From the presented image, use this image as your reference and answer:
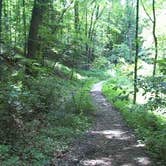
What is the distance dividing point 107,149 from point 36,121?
244 centimetres

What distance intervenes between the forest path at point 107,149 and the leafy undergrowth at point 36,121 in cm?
32

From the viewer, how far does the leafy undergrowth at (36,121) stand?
799cm

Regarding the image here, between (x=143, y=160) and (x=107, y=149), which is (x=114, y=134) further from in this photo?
(x=143, y=160)

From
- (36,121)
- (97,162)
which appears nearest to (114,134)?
(36,121)

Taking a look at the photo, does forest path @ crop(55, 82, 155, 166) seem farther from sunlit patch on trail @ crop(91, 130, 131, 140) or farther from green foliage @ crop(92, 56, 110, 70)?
green foliage @ crop(92, 56, 110, 70)

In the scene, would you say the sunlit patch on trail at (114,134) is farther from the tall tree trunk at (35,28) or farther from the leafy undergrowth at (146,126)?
the tall tree trunk at (35,28)

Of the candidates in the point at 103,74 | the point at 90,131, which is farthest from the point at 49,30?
the point at 103,74

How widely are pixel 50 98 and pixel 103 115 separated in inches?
116

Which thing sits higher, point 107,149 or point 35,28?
point 35,28

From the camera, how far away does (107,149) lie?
9430mm

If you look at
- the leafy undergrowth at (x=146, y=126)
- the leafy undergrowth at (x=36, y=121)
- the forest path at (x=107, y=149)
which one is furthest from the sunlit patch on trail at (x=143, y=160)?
the leafy undergrowth at (x=36, y=121)

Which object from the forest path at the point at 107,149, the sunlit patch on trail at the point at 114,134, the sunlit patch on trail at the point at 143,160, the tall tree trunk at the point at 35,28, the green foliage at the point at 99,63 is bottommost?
the green foliage at the point at 99,63

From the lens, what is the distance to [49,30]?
14820 millimetres

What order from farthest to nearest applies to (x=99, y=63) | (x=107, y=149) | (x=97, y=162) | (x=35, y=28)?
(x=99, y=63)
(x=35, y=28)
(x=107, y=149)
(x=97, y=162)
